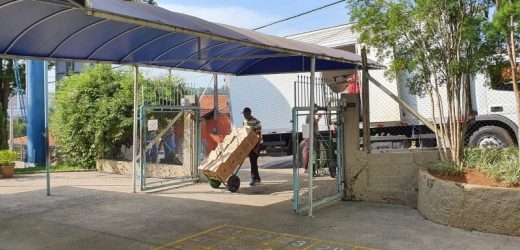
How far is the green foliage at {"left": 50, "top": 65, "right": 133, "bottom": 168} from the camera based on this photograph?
43.4 ft

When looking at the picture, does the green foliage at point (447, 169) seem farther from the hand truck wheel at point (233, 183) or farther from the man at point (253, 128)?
the hand truck wheel at point (233, 183)

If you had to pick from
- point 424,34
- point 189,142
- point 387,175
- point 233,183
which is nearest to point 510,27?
point 424,34

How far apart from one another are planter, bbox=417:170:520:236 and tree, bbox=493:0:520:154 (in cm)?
151

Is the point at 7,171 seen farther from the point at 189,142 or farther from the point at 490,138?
the point at 490,138

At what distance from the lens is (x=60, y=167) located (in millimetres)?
15406

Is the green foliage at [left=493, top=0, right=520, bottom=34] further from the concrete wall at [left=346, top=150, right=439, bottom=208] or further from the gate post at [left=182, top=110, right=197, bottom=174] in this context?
the gate post at [left=182, top=110, right=197, bottom=174]

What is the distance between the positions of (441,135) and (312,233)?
9.87 ft

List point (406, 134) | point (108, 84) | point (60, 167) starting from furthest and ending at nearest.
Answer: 1. point (60, 167)
2. point (108, 84)
3. point (406, 134)

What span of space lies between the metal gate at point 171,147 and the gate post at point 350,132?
150 inches

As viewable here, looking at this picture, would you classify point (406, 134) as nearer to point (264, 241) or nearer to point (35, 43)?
point (264, 241)

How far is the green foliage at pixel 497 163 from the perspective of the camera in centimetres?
614

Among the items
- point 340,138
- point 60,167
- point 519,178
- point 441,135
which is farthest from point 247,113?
point 60,167

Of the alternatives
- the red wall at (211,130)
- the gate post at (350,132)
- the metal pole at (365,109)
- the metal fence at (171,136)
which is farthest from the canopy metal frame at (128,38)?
the red wall at (211,130)

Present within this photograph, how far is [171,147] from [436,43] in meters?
7.29
